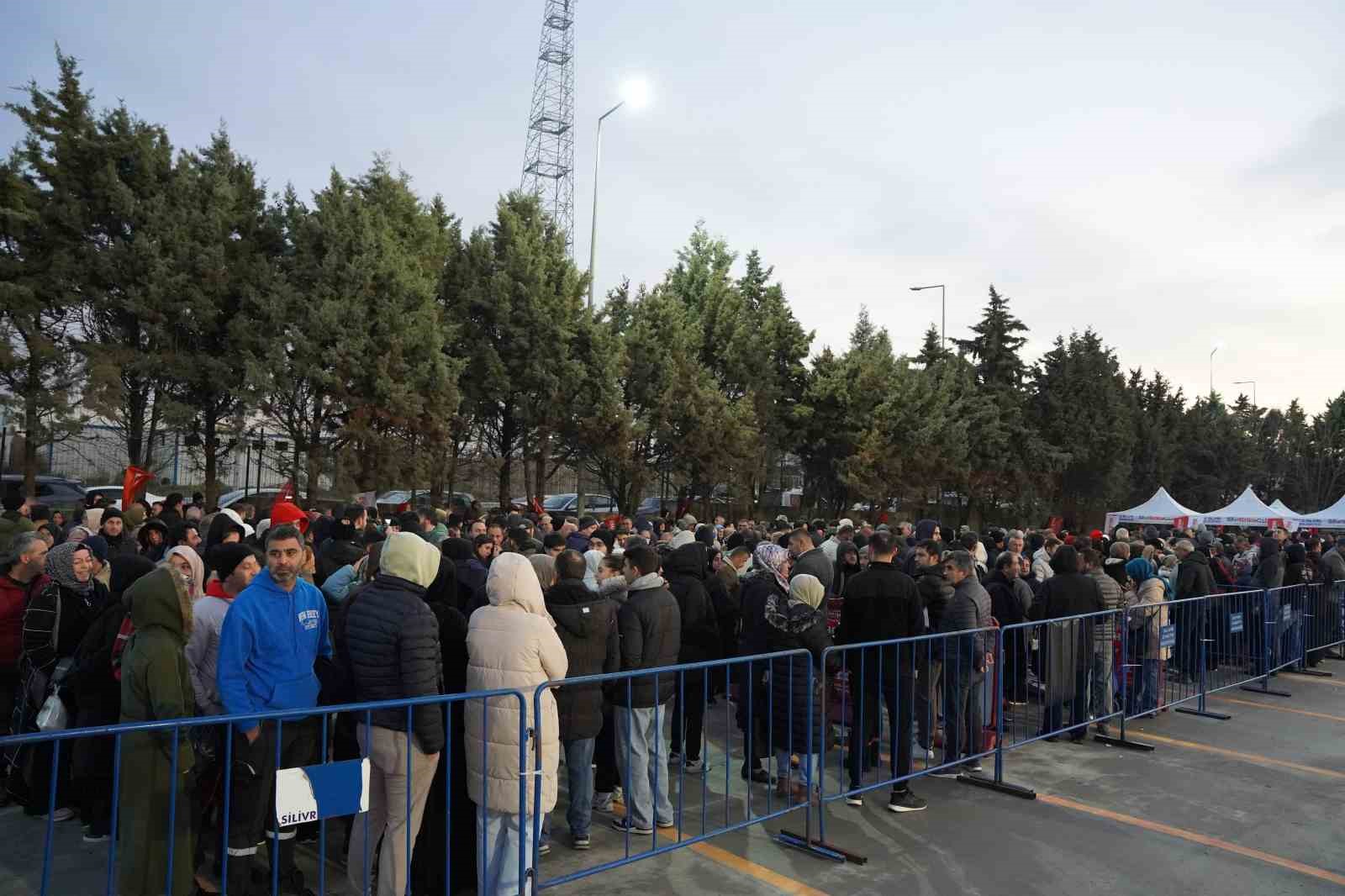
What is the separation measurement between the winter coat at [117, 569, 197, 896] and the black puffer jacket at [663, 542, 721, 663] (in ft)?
12.0

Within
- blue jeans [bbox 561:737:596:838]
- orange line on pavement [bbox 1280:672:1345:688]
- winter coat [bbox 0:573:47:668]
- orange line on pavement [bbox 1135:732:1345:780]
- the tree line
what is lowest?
orange line on pavement [bbox 1280:672:1345:688]

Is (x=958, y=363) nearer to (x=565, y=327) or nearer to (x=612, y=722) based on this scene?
(x=565, y=327)

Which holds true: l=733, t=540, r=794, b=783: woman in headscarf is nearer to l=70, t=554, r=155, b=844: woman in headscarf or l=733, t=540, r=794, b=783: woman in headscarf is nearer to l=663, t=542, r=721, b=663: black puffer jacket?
l=663, t=542, r=721, b=663: black puffer jacket

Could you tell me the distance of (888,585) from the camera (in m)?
6.75

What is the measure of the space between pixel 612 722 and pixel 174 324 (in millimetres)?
17874

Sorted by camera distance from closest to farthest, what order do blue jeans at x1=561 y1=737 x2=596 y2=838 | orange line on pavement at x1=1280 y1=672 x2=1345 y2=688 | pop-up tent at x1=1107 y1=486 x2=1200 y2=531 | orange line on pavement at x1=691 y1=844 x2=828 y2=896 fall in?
orange line on pavement at x1=691 y1=844 x2=828 y2=896 < blue jeans at x1=561 y1=737 x2=596 y2=838 < orange line on pavement at x1=1280 y1=672 x2=1345 y2=688 < pop-up tent at x1=1107 y1=486 x2=1200 y2=531

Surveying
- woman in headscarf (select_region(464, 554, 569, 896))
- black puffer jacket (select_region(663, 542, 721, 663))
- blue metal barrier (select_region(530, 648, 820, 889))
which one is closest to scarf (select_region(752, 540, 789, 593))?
blue metal barrier (select_region(530, 648, 820, 889))

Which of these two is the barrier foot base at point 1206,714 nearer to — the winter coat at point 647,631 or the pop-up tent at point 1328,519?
the winter coat at point 647,631

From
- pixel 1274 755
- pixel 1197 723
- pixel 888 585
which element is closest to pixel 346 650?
pixel 888 585

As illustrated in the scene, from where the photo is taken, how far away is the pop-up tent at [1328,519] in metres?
27.1

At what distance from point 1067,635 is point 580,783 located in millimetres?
4751

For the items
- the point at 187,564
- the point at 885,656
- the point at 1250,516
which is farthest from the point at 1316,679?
the point at 1250,516

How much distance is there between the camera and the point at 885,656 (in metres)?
6.88

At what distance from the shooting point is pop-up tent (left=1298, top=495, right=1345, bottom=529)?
2708cm
